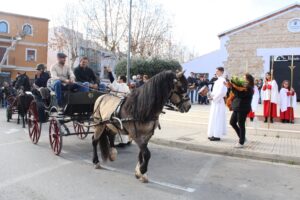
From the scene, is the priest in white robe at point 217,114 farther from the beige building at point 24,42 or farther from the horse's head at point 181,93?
the beige building at point 24,42

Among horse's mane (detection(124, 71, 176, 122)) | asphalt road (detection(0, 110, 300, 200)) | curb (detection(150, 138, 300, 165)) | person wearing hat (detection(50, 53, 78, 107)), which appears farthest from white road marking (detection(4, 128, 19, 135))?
horse's mane (detection(124, 71, 176, 122))

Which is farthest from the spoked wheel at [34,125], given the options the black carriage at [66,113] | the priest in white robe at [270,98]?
the priest in white robe at [270,98]

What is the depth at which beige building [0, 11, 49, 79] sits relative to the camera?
43188mm

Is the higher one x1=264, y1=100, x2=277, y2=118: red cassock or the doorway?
the doorway

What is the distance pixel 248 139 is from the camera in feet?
34.6

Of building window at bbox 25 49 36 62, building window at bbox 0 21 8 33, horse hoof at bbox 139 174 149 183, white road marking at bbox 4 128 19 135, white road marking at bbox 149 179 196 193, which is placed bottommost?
white road marking at bbox 149 179 196 193

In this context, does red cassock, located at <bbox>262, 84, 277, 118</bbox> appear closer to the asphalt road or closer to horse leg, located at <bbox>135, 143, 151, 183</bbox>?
the asphalt road

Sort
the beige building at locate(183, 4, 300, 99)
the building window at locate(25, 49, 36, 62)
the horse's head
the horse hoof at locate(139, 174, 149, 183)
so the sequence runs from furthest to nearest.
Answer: the building window at locate(25, 49, 36, 62), the beige building at locate(183, 4, 300, 99), the horse hoof at locate(139, 174, 149, 183), the horse's head

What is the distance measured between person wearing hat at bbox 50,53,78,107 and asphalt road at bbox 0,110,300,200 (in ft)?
4.76

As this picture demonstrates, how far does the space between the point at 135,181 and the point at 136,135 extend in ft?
2.60

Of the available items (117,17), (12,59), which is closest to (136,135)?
(117,17)

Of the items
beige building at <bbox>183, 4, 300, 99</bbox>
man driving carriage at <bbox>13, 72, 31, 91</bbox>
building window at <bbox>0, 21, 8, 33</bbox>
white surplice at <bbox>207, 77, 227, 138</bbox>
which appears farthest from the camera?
building window at <bbox>0, 21, 8, 33</bbox>

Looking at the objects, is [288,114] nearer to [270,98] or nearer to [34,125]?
[270,98]

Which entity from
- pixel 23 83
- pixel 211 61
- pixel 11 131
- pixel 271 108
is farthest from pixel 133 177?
pixel 211 61
